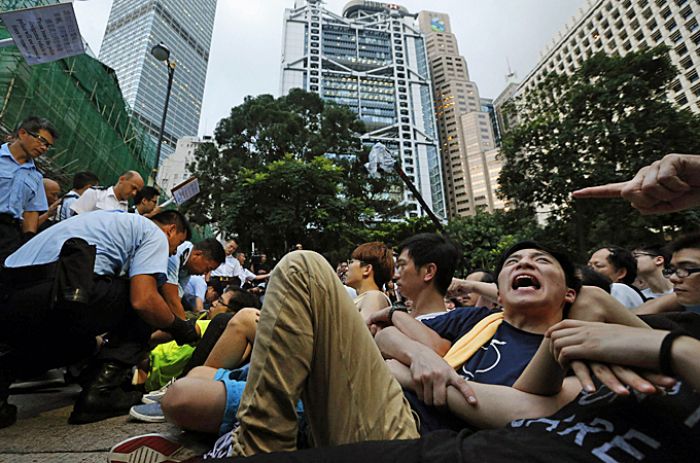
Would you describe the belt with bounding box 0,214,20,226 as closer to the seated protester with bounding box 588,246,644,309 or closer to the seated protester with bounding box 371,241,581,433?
the seated protester with bounding box 371,241,581,433

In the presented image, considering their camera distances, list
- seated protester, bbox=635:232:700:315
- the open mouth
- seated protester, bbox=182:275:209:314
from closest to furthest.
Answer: the open mouth, seated protester, bbox=635:232:700:315, seated protester, bbox=182:275:209:314

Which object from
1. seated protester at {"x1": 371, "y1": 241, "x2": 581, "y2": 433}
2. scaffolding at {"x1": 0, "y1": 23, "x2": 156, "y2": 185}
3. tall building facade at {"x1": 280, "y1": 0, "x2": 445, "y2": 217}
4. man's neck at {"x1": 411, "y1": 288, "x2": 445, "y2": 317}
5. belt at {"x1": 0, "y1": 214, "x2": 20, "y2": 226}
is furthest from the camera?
tall building facade at {"x1": 280, "y1": 0, "x2": 445, "y2": 217}

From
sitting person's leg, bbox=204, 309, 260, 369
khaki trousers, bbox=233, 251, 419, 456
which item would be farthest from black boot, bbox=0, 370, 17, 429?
khaki trousers, bbox=233, 251, 419, 456

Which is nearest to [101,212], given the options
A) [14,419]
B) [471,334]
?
[14,419]

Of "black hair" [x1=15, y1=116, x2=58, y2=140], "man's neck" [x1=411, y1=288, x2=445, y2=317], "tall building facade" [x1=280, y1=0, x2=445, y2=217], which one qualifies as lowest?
"man's neck" [x1=411, y1=288, x2=445, y2=317]

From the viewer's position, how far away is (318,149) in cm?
2217

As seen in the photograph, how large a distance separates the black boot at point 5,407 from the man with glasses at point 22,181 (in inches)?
51.7

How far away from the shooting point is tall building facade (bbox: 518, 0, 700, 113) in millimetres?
35812

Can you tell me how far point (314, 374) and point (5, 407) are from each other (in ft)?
6.69

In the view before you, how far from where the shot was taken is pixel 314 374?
123 centimetres

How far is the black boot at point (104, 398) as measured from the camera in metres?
2.08

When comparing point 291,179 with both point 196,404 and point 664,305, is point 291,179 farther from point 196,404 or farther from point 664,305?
point 196,404

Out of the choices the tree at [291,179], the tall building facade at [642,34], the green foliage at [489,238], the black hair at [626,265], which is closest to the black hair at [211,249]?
the black hair at [626,265]

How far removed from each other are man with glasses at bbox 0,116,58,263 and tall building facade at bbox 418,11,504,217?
300ft
